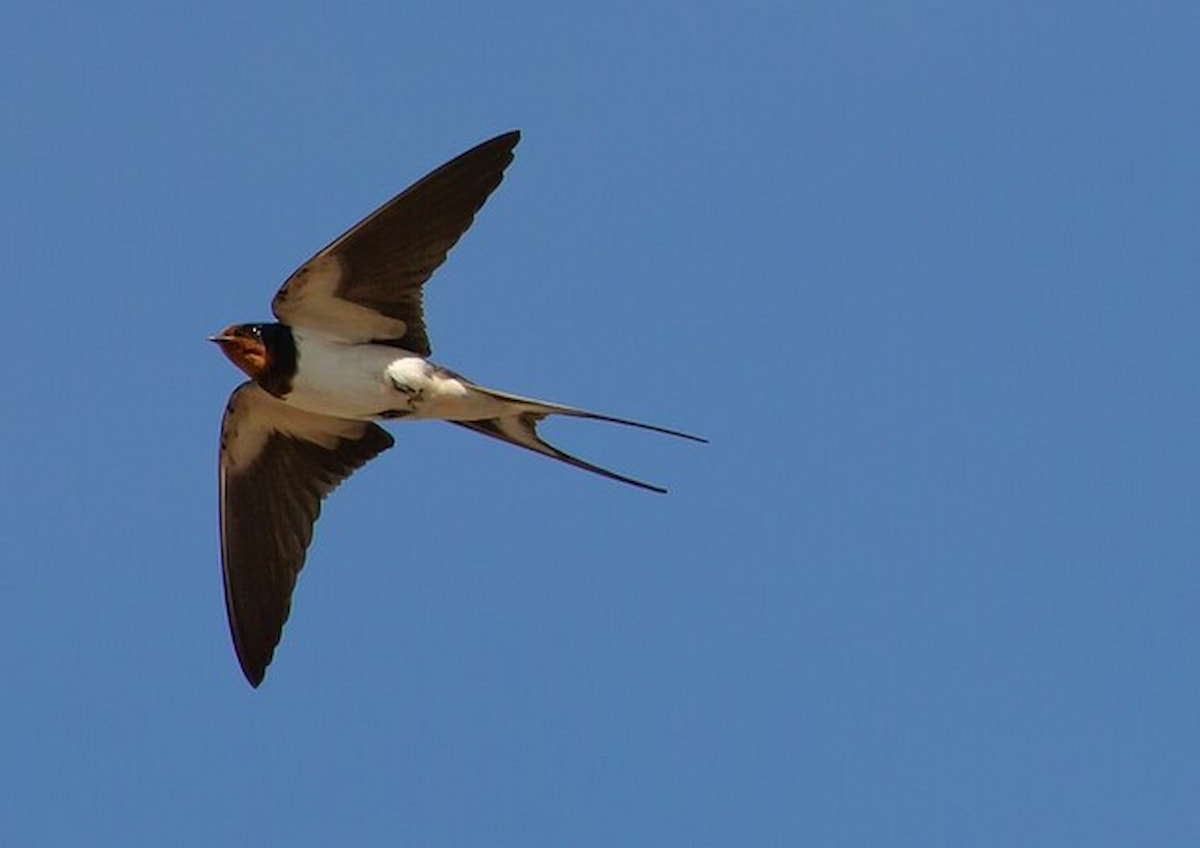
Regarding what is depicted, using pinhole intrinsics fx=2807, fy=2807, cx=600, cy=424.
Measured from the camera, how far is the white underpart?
752cm

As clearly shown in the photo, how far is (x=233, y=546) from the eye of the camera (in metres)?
8.03

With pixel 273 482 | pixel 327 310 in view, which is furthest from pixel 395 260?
pixel 273 482

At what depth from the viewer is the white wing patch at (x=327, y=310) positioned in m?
7.54

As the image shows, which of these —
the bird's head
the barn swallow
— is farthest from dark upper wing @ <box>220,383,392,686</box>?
the bird's head

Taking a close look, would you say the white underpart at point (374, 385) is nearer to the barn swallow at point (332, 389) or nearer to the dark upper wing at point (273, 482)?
the barn swallow at point (332, 389)

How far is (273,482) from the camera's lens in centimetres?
812

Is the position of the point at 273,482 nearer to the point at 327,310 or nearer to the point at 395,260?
the point at 327,310

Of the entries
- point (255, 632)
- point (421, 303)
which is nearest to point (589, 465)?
point (421, 303)

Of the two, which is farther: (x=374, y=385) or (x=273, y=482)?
(x=273, y=482)

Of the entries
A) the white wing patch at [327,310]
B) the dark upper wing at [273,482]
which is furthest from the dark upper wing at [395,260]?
the dark upper wing at [273,482]

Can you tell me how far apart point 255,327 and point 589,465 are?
1.01m

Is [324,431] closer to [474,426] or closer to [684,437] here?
[474,426]

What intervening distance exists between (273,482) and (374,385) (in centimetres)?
71

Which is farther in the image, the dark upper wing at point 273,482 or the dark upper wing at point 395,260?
the dark upper wing at point 273,482
